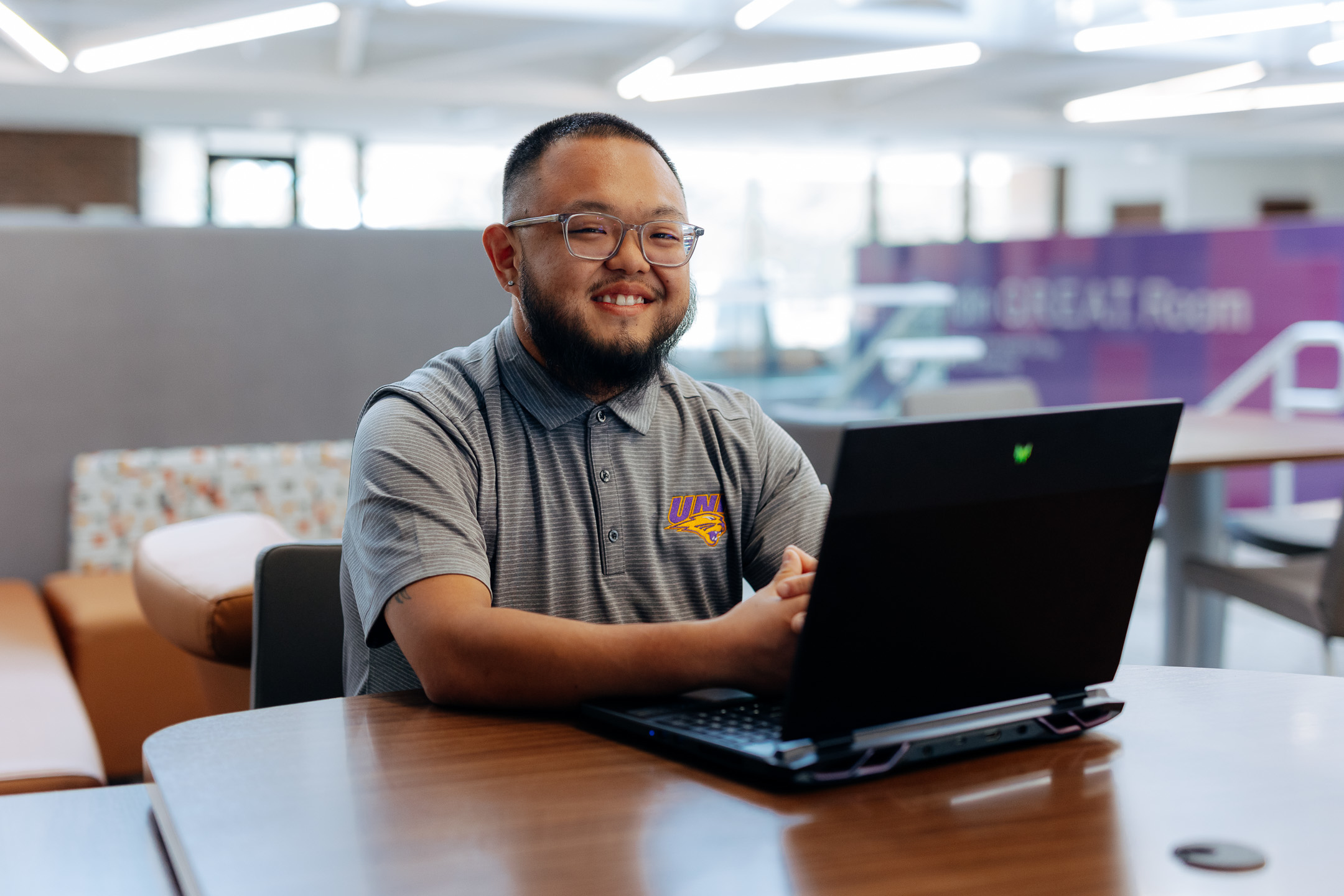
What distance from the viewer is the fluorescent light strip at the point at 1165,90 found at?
1060 centimetres

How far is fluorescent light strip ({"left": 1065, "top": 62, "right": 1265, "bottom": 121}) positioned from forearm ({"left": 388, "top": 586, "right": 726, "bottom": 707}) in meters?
10.9

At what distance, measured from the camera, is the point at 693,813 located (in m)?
0.87

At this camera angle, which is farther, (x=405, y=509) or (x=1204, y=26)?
(x=1204, y=26)

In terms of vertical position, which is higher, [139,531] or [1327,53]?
[1327,53]

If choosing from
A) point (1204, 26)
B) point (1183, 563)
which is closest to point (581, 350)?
point (1183, 563)

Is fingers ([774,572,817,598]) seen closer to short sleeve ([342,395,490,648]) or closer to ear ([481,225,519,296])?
short sleeve ([342,395,490,648])

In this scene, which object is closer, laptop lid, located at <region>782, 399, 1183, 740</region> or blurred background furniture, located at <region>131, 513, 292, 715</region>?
laptop lid, located at <region>782, 399, 1183, 740</region>

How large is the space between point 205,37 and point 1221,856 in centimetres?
867

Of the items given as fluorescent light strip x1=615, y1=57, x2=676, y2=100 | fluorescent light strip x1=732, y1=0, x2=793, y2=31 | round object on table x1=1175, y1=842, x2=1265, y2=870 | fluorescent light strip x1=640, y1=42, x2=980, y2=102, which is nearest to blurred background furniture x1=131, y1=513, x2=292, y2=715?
round object on table x1=1175, y1=842, x2=1265, y2=870

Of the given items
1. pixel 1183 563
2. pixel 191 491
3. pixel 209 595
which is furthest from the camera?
pixel 191 491

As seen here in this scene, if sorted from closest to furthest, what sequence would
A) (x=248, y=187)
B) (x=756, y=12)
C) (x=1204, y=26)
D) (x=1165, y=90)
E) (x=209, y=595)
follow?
(x=209, y=595) → (x=756, y=12) → (x=1204, y=26) → (x=248, y=187) → (x=1165, y=90)

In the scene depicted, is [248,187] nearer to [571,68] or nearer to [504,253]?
[571,68]

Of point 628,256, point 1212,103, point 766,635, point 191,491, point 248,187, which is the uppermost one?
point 1212,103

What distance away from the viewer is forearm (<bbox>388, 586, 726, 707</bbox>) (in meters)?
1.11
